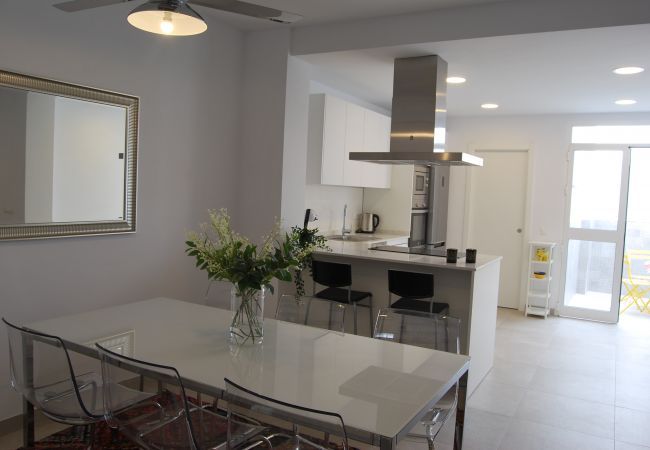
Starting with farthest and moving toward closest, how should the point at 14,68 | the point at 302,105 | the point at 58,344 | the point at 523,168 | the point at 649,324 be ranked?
1. the point at 523,168
2. the point at 649,324
3. the point at 302,105
4. the point at 14,68
5. the point at 58,344

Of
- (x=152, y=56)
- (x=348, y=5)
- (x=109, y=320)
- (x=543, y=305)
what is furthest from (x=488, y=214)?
(x=109, y=320)

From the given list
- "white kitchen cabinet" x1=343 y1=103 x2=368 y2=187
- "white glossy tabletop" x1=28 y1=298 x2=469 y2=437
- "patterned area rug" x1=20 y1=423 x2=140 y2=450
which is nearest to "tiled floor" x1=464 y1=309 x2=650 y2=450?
"white glossy tabletop" x1=28 y1=298 x2=469 y2=437

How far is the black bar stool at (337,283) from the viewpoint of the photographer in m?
4.18

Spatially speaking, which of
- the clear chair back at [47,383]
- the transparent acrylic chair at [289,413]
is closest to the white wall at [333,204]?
the clear chair back at [47,383]

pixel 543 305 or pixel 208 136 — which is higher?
pixel 208 136

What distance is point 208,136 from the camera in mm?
4355

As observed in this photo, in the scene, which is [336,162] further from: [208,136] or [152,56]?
[152,56]

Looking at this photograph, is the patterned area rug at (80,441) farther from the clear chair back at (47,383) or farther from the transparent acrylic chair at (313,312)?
the transparent acrylic chair at (313,312)

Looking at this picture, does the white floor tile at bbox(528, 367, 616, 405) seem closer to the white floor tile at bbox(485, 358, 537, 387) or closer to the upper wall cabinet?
the white floor tile at bbox(485, 358, 537, 387)

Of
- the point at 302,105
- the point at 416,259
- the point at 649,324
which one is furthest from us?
the point at 649,324

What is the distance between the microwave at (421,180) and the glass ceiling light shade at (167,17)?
490 centimetres

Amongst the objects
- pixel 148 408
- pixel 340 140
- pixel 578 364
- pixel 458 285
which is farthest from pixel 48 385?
pixel 578 364

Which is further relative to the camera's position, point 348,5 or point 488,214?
point 488,214

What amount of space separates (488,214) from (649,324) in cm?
236
